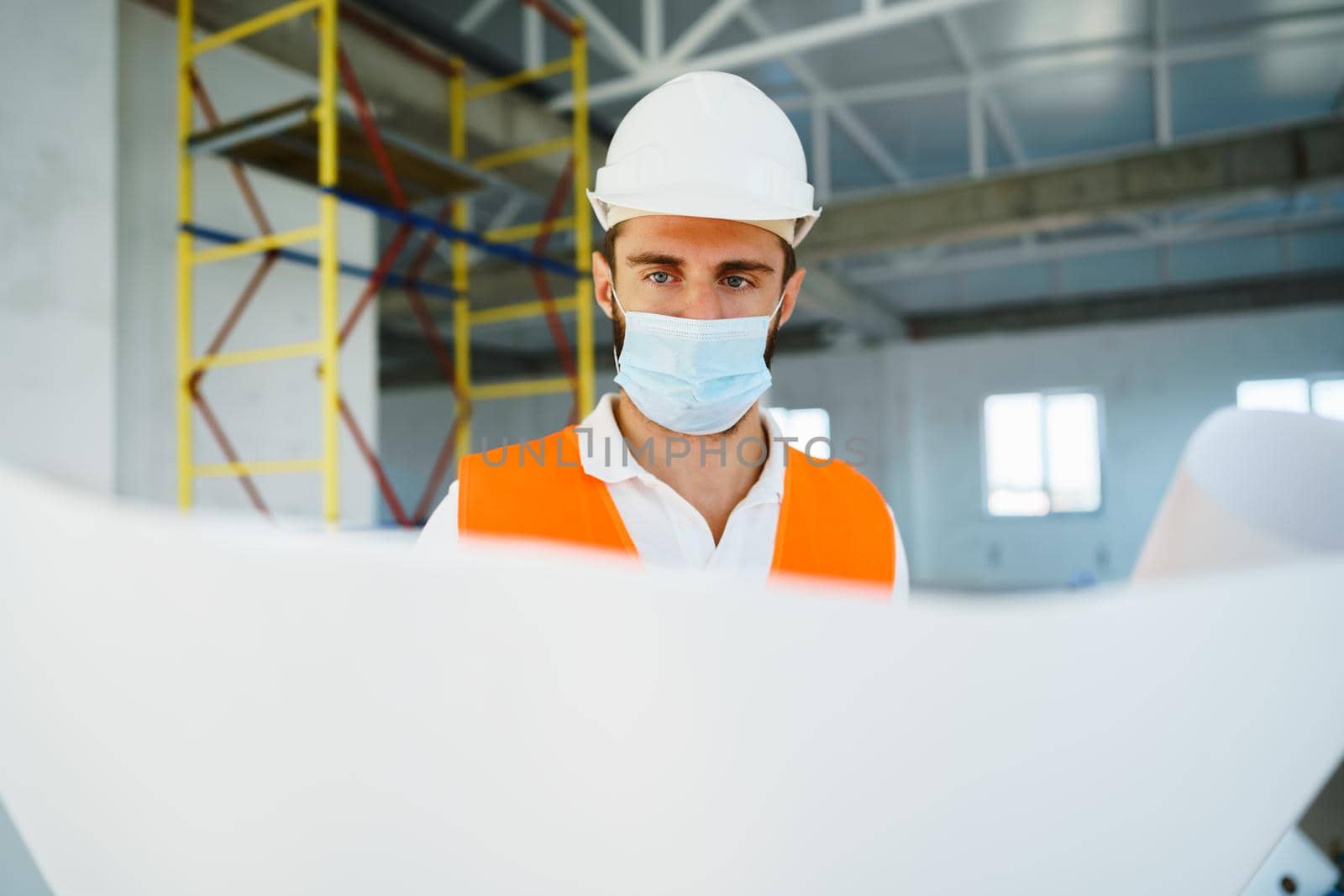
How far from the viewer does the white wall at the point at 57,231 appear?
2.95 metres

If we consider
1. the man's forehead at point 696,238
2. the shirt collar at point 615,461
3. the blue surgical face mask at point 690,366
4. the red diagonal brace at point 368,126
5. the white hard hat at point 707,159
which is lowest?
the shirt collar at point 615,461

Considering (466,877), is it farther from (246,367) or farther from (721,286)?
(246,367)

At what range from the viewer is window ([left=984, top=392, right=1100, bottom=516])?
12.3 meters

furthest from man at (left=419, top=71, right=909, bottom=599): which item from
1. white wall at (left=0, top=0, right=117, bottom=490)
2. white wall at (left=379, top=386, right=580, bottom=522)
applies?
white wall at (left=379, top=386, right=580, bottom=522)

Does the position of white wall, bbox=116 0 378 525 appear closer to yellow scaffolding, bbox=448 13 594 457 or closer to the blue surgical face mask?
yellow scaffolding, bbox=448 13 594 457

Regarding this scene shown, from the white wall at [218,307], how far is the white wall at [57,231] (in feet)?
1.72

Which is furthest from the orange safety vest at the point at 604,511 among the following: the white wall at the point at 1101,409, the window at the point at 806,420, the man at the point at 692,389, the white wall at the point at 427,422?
the white wall at the point at 427,422

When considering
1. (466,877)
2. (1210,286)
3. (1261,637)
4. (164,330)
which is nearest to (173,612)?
(466,877)

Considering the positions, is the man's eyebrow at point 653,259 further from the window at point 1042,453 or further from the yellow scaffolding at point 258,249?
the window at point 1042,453

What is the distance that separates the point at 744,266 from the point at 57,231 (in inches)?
118

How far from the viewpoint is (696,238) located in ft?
4.11

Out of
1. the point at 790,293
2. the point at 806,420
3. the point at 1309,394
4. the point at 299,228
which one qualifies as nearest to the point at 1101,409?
the point at 1309,394

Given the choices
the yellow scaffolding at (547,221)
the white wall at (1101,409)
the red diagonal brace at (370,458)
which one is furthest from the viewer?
the white wall at (1101,409)

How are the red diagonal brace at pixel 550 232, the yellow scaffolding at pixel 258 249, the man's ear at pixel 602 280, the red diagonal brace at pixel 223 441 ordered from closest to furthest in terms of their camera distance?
the man's ear at pixel 602 280, the yellow scaffolding at pixel 258 249, the red diagonal brace at pixel 223 441, the red diagonal brace at pixel 550 232
